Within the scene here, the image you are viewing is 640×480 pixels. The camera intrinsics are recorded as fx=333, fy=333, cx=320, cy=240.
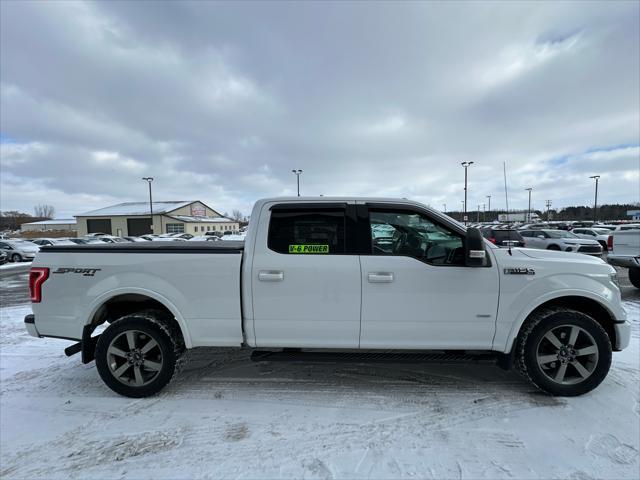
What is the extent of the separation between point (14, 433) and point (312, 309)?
272 cm

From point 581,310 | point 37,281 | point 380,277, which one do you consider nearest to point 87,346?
point 37,281

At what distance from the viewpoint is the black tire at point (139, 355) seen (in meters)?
3.29

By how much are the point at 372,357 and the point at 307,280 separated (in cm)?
100

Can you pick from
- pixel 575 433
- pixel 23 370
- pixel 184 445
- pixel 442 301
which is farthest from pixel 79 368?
pixel 575 433

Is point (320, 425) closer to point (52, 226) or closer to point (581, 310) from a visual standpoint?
point (581, 310)

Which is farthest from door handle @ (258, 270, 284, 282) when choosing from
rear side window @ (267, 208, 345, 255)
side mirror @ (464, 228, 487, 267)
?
side mirror @ (464, 228, 487, 267)

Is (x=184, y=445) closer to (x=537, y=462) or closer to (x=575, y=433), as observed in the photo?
(x=537, y=462)

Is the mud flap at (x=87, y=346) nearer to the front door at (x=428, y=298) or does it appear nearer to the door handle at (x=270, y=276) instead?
the door handle at (x=270, y=276)

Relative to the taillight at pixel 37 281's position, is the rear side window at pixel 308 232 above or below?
above

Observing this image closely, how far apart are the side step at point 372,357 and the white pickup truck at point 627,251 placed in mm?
7750

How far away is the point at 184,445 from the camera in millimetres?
2650

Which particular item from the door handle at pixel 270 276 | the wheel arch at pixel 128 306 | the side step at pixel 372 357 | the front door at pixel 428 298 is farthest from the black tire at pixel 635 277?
the wheel arch at pixel 128 306

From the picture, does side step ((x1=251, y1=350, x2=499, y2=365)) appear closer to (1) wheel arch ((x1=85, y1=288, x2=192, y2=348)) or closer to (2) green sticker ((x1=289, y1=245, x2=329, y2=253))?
(1) wheel arch ((x1=85, y1=288, x2=192, y2=348))

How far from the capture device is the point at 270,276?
3.15 m
